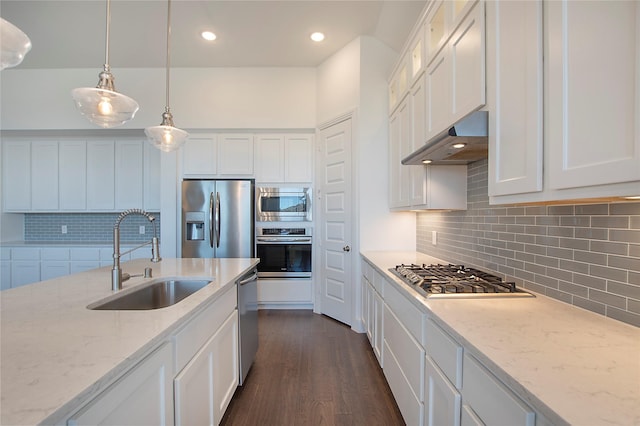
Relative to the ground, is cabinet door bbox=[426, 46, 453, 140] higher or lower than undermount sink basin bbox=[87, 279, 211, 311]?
higher

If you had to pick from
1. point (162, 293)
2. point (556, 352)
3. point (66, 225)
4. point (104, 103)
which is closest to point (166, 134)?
point (104, 103)

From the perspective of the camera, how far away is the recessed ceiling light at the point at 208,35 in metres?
3.15

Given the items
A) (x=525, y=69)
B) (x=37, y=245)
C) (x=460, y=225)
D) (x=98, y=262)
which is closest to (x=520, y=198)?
(x=525, y=69)

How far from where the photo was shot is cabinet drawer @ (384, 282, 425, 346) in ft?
4.51

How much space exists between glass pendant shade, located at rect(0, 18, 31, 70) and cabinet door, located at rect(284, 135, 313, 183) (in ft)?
9.47

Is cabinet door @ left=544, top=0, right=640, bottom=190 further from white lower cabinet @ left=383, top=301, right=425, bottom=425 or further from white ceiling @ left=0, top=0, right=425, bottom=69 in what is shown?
white ceiling @ left=0, top=0, right=425, bottom=69

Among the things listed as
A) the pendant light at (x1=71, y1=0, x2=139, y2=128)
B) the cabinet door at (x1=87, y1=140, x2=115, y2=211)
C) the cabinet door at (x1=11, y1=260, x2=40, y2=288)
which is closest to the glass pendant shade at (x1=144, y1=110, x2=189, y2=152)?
the pendant light at (x1=71, y1=0, x2=139, y2=128)

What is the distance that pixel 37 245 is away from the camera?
3.93 metres

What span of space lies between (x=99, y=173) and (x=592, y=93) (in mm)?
5153

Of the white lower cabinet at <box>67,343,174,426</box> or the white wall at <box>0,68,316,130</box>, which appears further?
the white wall at <box>0,68,316,130</box>

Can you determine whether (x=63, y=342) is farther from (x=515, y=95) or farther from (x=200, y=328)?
(x=515, y=95)

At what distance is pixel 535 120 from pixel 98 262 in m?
4.86

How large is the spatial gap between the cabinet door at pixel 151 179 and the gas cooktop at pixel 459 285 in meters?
3.76

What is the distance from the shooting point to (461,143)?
55.9 inches
